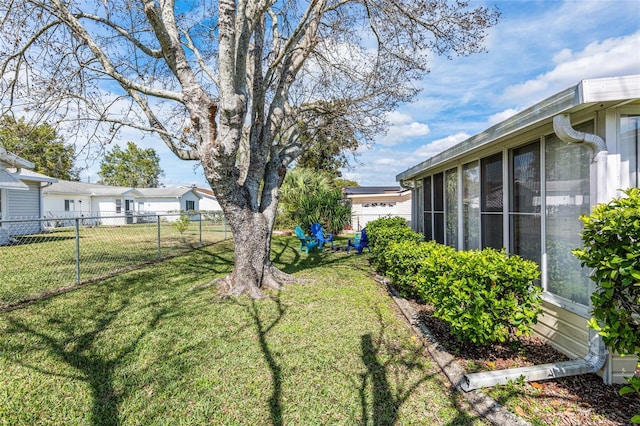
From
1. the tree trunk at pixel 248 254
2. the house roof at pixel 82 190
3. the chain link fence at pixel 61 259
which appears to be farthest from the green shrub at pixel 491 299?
the house roof at pixel 82 190

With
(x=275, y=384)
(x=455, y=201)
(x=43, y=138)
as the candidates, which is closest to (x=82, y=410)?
(x=275, y=384)

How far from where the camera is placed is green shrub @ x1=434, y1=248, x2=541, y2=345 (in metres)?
3.16

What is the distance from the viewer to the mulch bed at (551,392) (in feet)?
8.13

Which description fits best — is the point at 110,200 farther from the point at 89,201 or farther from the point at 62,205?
the point at 62,205

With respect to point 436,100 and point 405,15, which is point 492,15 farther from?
point 436,100

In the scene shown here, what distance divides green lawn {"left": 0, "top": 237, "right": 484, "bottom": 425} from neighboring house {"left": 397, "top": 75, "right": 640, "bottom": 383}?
1.62m

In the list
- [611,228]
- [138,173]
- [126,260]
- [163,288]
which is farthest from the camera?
[138,173]

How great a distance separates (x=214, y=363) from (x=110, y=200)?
31.0 m

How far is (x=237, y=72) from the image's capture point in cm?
469

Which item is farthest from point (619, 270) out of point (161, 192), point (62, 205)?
point (161, 192)

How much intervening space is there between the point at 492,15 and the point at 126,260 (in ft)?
34.7

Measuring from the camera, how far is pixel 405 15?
6238 millimetres

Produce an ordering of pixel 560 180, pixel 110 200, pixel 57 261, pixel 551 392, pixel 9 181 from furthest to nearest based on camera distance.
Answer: pixel 110 200 → pixel 9 181 → pixel 57 261 → pixel 560 180 → pixel 551 392

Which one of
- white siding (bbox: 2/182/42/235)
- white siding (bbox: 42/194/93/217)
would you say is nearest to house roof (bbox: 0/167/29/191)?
white siding (bbox: 2/182/42/235)
